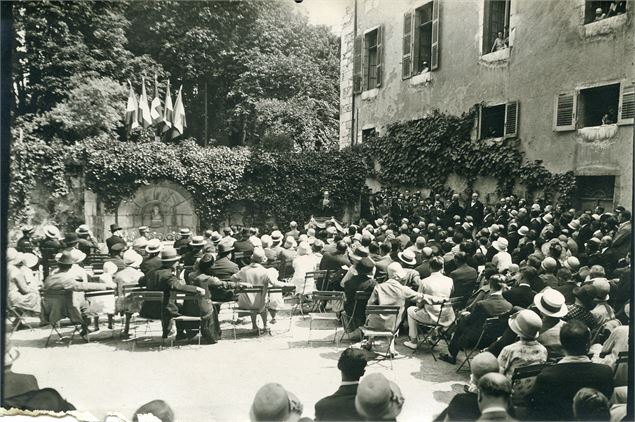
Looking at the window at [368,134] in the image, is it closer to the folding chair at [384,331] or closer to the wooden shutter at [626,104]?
the wooden shutter at [626,104]

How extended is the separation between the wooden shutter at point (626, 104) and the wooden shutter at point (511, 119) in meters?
3.90

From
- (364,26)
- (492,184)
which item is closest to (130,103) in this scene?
(364,26)

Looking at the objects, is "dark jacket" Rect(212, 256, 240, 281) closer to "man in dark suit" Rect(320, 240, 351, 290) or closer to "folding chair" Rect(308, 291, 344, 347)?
"folding chair" Rect(308, 291, 344, 347)

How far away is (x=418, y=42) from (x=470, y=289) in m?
9.92

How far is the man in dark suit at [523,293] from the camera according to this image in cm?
582

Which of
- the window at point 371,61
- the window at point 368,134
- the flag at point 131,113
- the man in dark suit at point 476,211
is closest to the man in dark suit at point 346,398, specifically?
the man in dark suit at point 476,211

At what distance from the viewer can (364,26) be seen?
15.0 metres

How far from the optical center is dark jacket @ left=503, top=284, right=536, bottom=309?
582 centimetres

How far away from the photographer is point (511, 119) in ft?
38.5

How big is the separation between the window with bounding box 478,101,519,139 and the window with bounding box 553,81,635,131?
1272 mm

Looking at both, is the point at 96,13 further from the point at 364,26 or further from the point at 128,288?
the point at 364,26

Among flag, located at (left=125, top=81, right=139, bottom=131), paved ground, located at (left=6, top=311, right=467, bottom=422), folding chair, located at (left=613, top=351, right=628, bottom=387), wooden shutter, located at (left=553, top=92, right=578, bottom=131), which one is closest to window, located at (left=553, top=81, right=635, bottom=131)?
wooden shutter, located at (left=553, top=92, right=578, bottom=131)

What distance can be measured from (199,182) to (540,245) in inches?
401

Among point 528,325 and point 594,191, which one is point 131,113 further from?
point 528,325
